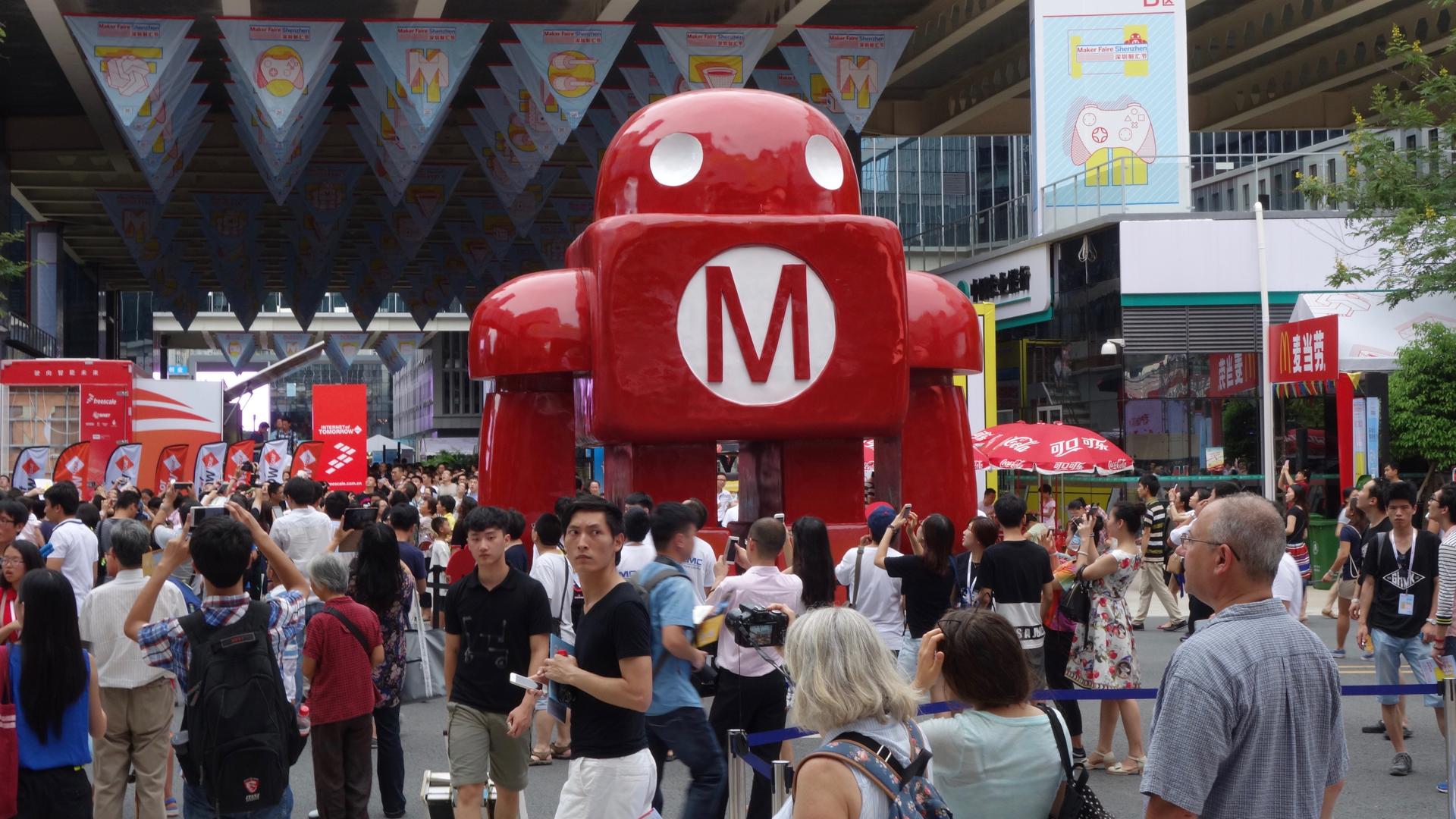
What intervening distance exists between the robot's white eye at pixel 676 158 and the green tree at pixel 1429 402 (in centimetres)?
1138

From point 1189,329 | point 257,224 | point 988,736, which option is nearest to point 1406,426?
point 1189,329

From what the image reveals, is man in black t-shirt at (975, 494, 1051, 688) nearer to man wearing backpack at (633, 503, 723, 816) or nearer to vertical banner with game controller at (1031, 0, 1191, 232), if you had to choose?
man wearing backpack at (633, 503, 723, 816)

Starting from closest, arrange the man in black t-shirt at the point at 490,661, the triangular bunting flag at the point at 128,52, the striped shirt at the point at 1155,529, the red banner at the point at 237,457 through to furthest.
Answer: the man in black t-shirt at the point at 490,661 < the striped shirt at the point at 1155,529 < the triangular bunting flag at the point at 128,52 < the red banner at the point at 237,457

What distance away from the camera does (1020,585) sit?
283 inches

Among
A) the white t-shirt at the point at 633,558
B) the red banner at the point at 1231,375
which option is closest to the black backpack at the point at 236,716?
the white t-shirt at the point at 633,558

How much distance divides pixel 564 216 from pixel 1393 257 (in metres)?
18.7

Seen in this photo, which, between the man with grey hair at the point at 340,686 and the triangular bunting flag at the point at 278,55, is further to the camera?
the triangular bunting flag at the point at 278,55

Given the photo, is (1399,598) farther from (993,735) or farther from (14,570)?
(14,570)

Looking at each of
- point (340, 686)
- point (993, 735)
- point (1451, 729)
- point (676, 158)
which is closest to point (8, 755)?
point (340, 686)

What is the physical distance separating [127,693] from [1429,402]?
1614cm

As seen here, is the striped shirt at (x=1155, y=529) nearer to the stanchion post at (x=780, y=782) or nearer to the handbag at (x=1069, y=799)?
the stanchion post at (x=780, y=782)

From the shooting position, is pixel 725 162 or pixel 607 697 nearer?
pixel 607 697

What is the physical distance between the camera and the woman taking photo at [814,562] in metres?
6.65

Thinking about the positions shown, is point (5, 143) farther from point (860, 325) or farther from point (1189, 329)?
point (860, 325)
